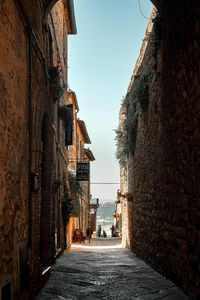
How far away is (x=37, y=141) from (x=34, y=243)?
1603 millimetres

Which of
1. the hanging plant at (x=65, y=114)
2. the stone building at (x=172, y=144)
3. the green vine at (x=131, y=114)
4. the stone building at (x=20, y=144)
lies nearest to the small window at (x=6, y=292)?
the stone building at (x=20, y=144)

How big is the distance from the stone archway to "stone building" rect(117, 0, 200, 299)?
226 cm

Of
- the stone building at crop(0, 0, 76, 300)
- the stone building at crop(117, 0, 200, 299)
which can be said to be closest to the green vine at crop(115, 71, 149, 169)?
the stone building at crop(117, 0, 200, 299)

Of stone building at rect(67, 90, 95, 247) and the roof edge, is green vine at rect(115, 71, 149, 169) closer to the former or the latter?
stone building at rect(67, 90, 95, 247)

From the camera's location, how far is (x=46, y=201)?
8.05 metres

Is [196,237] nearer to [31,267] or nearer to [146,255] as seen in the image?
[31,267]

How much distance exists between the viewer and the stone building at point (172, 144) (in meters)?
4.69

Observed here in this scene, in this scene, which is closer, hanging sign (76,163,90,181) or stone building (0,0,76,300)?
Answer: stone building (0,0,76,300)

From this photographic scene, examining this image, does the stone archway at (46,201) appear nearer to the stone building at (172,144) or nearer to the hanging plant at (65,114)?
the stone building at (172,144)

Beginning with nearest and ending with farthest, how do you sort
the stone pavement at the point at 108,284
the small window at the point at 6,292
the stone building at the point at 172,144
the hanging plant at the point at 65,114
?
the small window at the point at 6,292 → the stone building at the point at 172,144 → the stone pavement at the point at 108,284 → the hanging plant at the point at 65,114

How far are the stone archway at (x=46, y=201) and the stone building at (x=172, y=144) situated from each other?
2262 millimetres

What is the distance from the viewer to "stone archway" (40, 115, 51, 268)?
7.75 m

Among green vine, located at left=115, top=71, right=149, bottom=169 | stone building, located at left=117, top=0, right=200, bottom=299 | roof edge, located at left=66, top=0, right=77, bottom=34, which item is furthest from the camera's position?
roof edge, located at left=66, top=0, right=77, bottom=34

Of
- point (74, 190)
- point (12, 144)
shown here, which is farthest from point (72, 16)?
point (12, 144)
